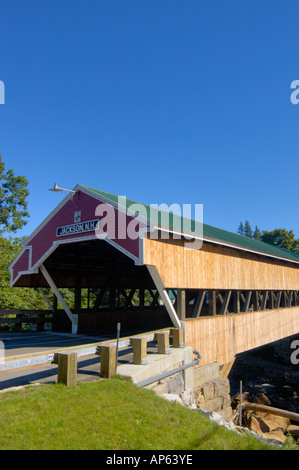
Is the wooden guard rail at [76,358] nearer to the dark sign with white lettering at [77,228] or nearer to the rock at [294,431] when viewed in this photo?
the dark sign with white lettering at [77,228]

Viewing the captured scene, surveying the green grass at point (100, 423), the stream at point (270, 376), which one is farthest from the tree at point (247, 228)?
the green grass at point (100, 423)

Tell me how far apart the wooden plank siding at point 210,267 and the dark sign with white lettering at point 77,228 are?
2763 mm

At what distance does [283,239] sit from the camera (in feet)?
195

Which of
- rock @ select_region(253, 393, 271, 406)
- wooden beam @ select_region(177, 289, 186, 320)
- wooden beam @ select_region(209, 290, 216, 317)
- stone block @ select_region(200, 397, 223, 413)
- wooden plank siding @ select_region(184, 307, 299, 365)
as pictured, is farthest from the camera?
rock @ select_region(253, 393, 271, 406)

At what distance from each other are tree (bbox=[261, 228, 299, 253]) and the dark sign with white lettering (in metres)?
50.3

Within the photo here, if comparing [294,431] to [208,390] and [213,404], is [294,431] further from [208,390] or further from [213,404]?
[208,390]

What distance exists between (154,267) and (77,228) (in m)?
3.99

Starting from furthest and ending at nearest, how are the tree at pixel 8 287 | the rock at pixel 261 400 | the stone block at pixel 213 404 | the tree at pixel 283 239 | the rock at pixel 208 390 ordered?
the tree at pixel 283 239 → the tree at pixel 8 287 → the rock at pixel 261 400 → the rock at pixel 208 390 → the stone block at pixel 213 404

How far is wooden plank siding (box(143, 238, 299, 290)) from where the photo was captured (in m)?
11.6

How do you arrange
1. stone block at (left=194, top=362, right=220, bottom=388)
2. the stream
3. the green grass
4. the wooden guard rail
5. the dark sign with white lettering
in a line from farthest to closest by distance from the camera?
the stream < the dark sign with white lettering < stone block at (left=194, top=362, right=220, bottom=388) < the wooden guard rail < the green grass

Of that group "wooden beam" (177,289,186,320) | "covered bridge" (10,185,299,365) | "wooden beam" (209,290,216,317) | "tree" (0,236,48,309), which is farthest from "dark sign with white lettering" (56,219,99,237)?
"tree" (0,236,48,309)

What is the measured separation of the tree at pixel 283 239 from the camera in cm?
5784

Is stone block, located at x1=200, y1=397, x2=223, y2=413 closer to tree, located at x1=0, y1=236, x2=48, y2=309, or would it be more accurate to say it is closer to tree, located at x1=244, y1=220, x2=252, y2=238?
tree, located at x1=0, y1=236, x2=48, y2=309

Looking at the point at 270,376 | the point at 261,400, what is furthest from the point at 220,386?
the point at 270,376
